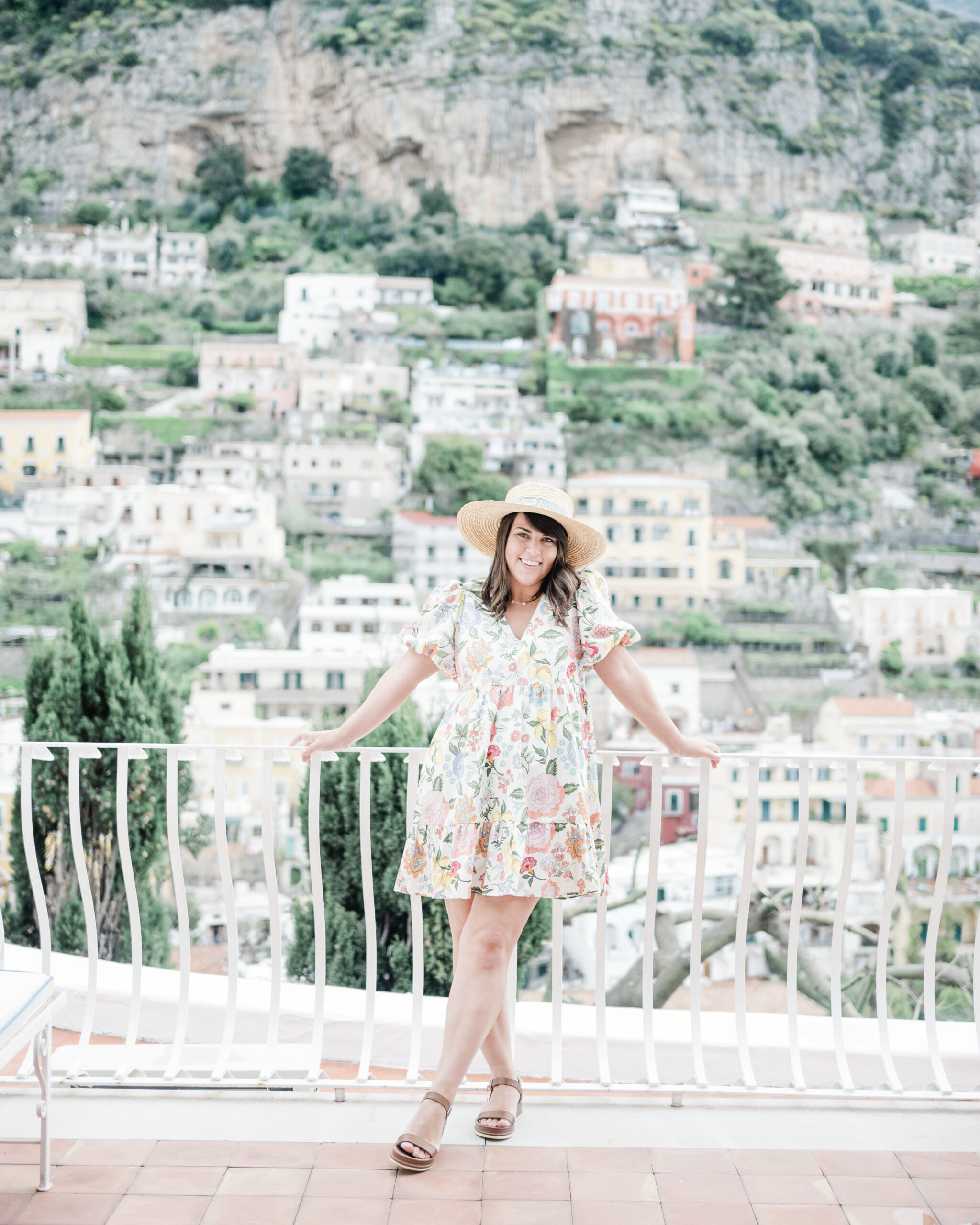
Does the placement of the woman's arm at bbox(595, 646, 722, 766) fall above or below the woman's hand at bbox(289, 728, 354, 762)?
above

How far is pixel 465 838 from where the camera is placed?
1.46 meters

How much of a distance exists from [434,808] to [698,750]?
410 millimetres

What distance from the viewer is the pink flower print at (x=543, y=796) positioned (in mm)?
1469

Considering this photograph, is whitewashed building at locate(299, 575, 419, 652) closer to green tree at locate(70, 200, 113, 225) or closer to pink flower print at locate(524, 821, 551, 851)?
green tree at locate(70, 200, 113, 225)

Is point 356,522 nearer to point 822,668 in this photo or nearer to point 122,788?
point 822,668

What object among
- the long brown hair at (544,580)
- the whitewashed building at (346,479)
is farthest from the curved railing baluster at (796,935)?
the whitewashed building at (346,479)

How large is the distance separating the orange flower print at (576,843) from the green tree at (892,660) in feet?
96.6

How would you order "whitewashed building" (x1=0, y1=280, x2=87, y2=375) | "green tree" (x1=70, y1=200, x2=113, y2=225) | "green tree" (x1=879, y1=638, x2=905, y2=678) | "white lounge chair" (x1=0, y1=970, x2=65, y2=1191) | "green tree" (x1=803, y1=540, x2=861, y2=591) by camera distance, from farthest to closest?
"green tree" (x1=70, y1=200, x2=113, y2=225), "whitewashed building" (x1=0, y1=280, x2=87, y2=375), "green tree" (x1=803, y1=540, x2=861, y2=591), "green tree" (x1=879, y1=638, x2=905, y2=678), "white lounge chair" (x1=0, y1=970, x2=65, y2=1191)

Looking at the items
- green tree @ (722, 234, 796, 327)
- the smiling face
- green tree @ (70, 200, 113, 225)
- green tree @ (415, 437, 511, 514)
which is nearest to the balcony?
the smiling face

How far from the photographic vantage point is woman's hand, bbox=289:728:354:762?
156 centimetres

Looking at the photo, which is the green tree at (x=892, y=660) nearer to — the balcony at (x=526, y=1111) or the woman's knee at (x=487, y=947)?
the balcony at (x=526, y=1111)

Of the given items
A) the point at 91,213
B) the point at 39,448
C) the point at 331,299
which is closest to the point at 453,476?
the point at 331,299

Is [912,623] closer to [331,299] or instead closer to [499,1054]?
[331,299]

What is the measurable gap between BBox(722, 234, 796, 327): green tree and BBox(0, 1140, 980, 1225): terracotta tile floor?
36.4m
